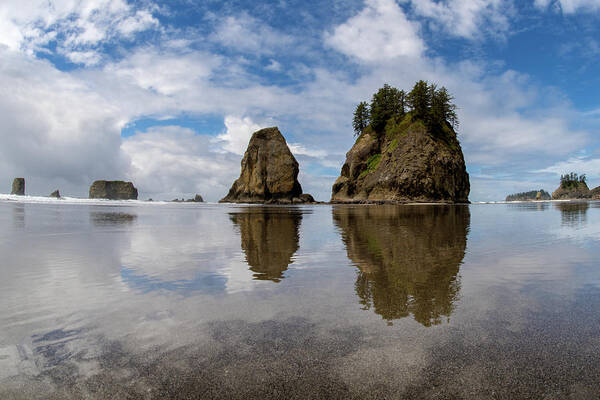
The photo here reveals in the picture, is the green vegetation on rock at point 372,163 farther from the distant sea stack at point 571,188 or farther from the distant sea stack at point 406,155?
the distant sea stack at point 571,188

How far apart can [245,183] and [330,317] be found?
319 feet

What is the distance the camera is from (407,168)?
6134 centimetres

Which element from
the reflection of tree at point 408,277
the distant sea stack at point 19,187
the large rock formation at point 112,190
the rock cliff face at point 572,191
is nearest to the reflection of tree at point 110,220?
the reflection of tree at point 408,277

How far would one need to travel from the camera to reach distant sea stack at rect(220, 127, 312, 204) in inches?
3606

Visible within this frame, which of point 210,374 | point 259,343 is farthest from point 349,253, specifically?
point 210,374

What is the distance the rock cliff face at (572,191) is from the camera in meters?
135

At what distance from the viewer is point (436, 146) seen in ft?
207

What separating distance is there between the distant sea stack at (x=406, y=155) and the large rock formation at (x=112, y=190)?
3028 inches

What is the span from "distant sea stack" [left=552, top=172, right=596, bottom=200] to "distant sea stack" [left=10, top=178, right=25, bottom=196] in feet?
642

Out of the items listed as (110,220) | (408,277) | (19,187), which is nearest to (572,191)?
(408,277)

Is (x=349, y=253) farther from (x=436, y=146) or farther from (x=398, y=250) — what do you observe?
(x=436, y=146)

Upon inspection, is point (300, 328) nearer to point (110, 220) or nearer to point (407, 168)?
point (110, 220)

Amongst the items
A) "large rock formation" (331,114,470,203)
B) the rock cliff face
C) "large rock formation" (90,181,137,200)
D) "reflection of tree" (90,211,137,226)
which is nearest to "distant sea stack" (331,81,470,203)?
"large rock formation" (331,114,470,203)

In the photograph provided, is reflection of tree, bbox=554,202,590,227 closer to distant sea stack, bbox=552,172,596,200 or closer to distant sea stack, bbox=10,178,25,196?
distant sea stack, bbox=10,178,25,196
